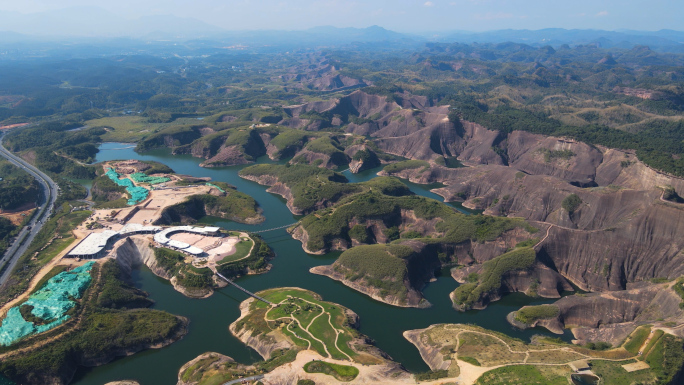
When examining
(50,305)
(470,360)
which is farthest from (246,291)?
(470,360)

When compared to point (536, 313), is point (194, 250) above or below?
above

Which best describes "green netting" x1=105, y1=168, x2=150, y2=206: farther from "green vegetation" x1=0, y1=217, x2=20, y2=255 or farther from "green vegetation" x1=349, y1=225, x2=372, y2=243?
"green vegetation" x1=349, y1=225, x2=372, y2=243

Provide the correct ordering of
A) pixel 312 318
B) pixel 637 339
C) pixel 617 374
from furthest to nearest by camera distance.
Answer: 1. pixel 312 318
2. pixel 637 339
3. pixel 617 374

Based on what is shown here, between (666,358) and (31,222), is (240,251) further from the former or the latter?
(666,358)

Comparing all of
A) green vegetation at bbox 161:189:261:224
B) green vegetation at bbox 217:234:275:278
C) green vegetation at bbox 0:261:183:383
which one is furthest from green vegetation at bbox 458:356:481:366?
green vegetation at bbox 161:189:261:224

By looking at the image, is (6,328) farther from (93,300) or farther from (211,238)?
(211,238)

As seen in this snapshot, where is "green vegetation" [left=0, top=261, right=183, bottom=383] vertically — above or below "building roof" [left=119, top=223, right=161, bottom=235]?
below
